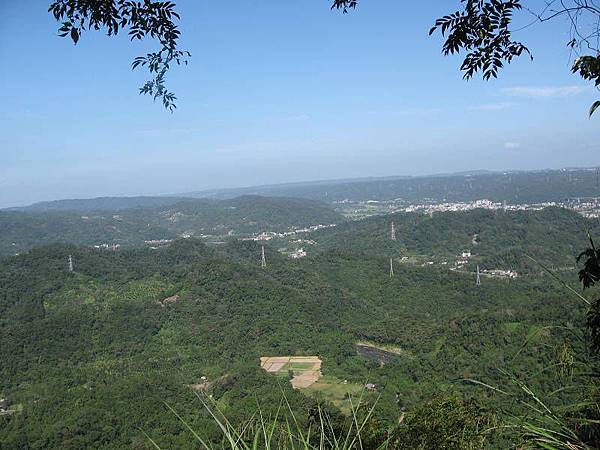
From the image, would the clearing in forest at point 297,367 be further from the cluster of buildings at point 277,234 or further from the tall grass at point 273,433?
the cluster of buildings at point 277,234

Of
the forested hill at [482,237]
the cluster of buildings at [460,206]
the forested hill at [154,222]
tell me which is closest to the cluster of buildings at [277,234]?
the forested hill at [154,222]

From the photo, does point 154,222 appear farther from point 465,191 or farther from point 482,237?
point 465,191

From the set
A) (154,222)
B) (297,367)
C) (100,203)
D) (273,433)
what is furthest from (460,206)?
(100,203)

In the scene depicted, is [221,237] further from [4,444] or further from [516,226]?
[4,444]

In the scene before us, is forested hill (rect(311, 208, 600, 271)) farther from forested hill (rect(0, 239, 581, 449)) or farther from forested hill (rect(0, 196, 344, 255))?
forested hill (rect(0, 196, 344, 255))

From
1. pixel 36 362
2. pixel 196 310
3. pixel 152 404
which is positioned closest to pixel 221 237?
pixel 196 310

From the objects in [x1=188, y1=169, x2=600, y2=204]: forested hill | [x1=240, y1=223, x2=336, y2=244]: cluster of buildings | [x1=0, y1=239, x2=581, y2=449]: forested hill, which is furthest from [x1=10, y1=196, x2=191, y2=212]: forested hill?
[x1=0, y1=239, x2=581, y2=449]: forested hill
